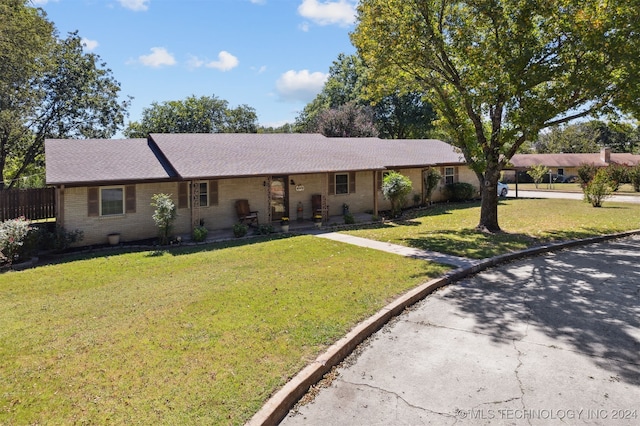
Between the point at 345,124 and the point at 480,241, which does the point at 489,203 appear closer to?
the point at 480,241

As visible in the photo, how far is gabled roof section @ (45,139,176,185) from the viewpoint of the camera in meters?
13.1

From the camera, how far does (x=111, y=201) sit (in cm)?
1413

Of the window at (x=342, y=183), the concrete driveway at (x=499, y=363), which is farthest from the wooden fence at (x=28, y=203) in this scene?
the concrete driveway at (x=499, y=363)

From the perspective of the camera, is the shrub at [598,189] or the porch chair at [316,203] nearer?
the porch chair at [316,203]

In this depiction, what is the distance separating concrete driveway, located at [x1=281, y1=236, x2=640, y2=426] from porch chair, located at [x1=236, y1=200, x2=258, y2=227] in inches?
389

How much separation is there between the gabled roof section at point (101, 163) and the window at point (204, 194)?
51.6 inches

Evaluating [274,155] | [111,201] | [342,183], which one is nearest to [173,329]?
[111,201]

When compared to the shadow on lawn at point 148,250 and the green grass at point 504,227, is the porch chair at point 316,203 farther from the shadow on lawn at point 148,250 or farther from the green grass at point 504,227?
the shadow on lawn at point 148,250

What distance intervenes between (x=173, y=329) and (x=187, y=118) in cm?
4375

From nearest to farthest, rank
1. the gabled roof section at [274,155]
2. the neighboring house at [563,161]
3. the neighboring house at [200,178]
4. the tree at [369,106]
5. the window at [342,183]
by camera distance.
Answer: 1. the neighboring house at [200,178]
2. the gabled roof section at [274,155]
3. the window at [342,183]
4. the tree at [369,106]
5. the neighboring house at [563,161]

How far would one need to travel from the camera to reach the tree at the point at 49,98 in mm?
20378

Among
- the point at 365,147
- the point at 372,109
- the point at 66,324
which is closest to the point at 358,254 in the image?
the point at 66,324

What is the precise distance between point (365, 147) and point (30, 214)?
56.0ft

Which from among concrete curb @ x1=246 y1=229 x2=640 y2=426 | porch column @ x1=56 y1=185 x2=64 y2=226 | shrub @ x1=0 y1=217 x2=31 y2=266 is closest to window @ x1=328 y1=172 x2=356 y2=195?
concrete curb @ x1=246 y1=229 x2=640 y2=426
